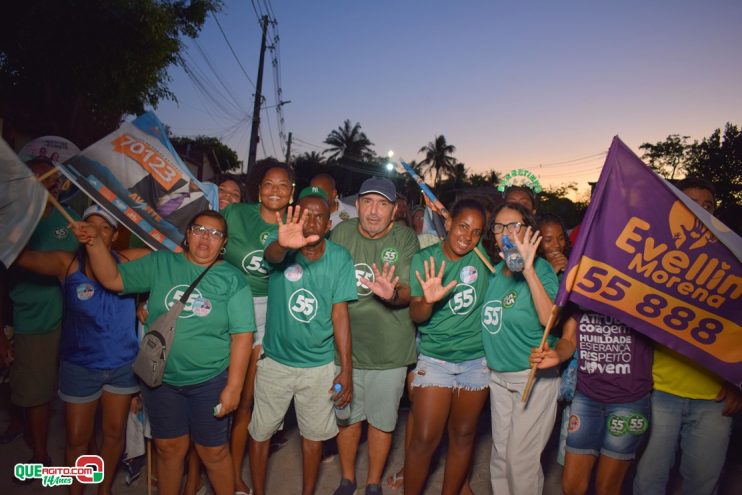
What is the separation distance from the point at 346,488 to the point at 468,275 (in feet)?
6.63

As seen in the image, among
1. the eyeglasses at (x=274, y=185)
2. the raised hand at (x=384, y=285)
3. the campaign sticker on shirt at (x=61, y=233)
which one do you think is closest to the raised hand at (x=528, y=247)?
the raised hand at (x=384, y=285)

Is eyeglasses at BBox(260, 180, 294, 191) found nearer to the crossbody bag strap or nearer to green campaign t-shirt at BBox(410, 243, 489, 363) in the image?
the crossbody bag strap

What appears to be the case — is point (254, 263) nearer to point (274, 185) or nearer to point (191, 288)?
point (274, 185)

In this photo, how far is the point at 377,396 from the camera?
3.68 m

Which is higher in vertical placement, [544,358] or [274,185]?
[274,185]

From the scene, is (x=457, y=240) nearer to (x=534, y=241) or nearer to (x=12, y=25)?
(x=534, y=241)

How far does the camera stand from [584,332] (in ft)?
10.2

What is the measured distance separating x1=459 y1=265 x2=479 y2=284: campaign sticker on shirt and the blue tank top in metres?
2.59

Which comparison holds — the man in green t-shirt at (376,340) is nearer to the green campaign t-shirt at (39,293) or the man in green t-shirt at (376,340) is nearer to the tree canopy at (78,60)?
the green campaign t-shirt at (39,293)

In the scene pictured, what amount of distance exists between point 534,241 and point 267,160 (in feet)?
9.62

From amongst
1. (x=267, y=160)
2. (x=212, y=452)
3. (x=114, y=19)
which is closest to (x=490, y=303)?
(x=212, y=452)

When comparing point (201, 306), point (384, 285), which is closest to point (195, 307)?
point (201, 306)

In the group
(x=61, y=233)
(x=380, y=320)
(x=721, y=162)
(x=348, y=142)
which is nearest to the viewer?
(x=380, y=320)

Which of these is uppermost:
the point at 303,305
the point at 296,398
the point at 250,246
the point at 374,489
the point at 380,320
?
the point at 250,246
